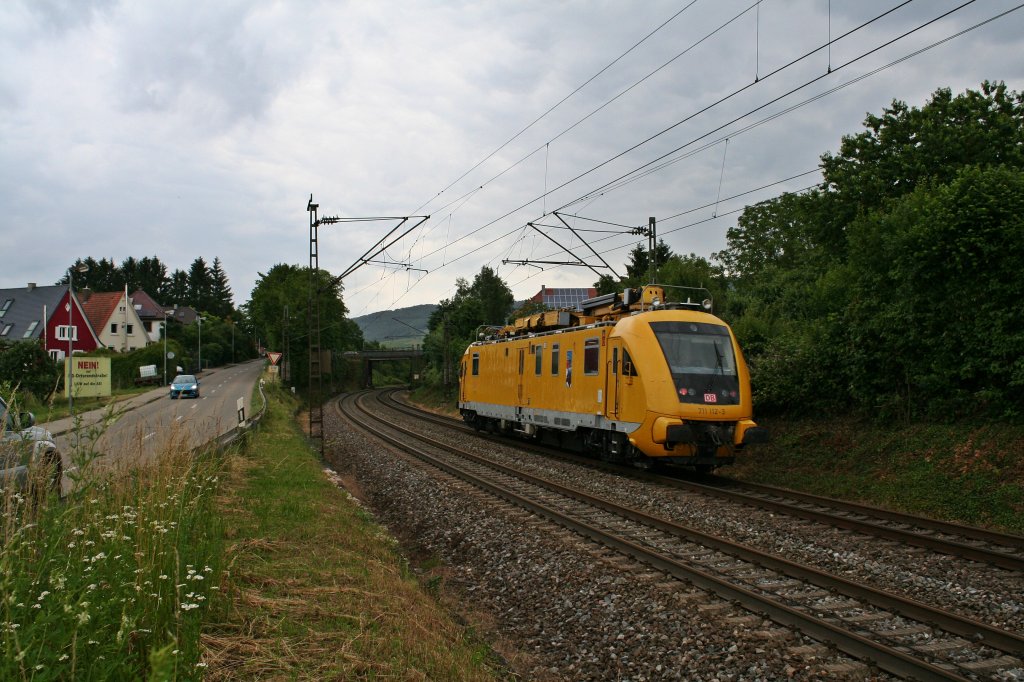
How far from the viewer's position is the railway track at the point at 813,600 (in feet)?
16.6

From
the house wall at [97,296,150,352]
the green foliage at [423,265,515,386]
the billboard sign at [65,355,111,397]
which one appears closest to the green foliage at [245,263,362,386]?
the green foliage at [423,265,515,386]

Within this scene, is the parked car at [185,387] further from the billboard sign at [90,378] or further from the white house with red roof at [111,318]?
the white house with red roof at [111,318]

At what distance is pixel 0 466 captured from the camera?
16.0 feet

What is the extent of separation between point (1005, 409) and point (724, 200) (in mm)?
8720

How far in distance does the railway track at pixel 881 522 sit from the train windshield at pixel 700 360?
167 cm

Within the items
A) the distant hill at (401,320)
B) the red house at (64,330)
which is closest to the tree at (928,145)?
the distant hill at (401,320)

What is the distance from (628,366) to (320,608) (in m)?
9.15

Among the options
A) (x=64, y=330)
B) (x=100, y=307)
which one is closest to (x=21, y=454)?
(x=64, y=330)

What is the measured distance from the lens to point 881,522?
9.42 metres

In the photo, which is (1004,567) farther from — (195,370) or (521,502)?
(195,370)

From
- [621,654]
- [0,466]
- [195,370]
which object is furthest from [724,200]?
[195,370]

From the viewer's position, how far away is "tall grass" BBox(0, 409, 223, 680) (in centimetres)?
303

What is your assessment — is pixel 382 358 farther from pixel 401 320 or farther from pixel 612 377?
pixel 612 377

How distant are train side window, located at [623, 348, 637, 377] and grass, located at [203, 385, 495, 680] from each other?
5722 millimetres
